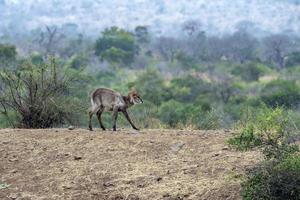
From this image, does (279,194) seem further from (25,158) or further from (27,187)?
(25,158)

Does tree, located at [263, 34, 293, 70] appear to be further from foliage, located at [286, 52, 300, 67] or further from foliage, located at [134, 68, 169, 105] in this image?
foliage, located at [134, 68, 169, 105]

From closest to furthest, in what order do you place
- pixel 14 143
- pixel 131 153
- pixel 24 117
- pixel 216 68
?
pixel 131 153 < pixel 14 143 < pixel 24 117 < pixel 216 68

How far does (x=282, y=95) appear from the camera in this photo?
23484 mm

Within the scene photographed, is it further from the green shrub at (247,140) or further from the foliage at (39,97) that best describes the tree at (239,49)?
the green shrub at (247,140)

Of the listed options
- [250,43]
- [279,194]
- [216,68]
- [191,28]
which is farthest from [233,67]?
[279,194]

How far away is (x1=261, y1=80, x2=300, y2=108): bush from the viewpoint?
72.4 feet

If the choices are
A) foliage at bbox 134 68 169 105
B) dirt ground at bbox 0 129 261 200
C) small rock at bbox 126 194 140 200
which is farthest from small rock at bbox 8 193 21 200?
foliage at bbox 134 68 169 105

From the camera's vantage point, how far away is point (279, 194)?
5.94m

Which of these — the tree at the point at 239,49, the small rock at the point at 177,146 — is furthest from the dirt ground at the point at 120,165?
the tree at the point at 239,49

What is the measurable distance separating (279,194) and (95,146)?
2.96 metres

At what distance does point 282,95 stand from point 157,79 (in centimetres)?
1054

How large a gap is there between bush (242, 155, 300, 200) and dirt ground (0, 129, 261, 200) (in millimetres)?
472

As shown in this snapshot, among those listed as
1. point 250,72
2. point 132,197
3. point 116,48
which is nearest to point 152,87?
point 250,72

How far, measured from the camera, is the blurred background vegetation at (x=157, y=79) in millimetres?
10819
